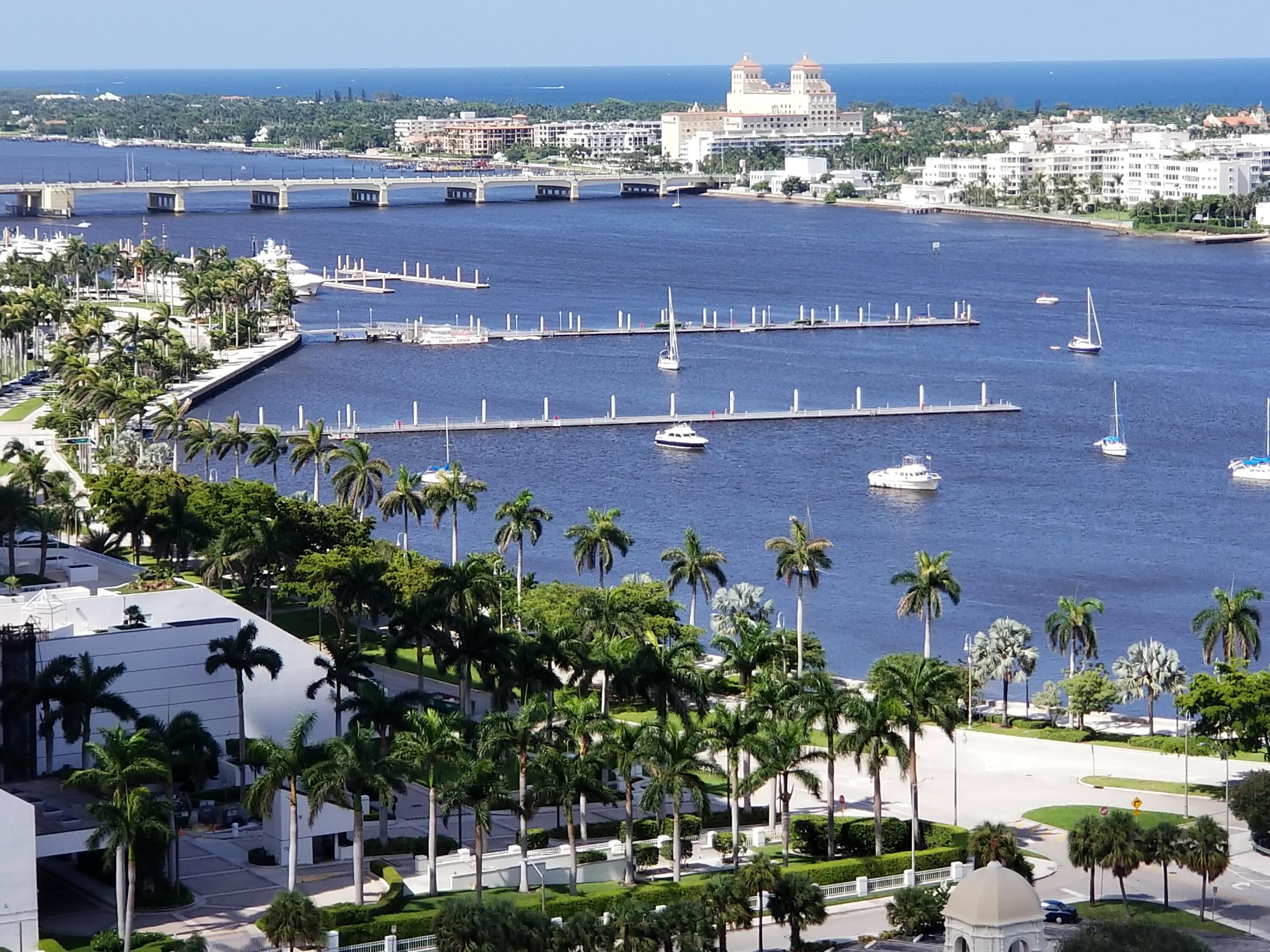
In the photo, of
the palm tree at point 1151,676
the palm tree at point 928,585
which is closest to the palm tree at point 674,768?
the palm tree at point 928,585

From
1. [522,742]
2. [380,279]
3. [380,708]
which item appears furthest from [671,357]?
[522,742]

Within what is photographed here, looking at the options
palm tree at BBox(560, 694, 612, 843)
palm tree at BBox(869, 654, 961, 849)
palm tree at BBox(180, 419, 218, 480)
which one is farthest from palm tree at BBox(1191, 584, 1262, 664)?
palm tree at BBox(180, 419, 218, 480)

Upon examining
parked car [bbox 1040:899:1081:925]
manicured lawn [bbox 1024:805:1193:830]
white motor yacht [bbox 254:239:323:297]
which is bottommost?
manicured lawn [bbox 1024:805:1193:830]

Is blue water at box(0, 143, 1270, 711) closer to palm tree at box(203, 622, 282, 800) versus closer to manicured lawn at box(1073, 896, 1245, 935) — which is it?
palm tree at box(203, 622, 282, 800)

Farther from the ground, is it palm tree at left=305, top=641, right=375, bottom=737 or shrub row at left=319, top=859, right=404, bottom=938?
palm tree at left=305, top=641, right=375, bottom=737

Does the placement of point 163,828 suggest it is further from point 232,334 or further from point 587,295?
point 587,295

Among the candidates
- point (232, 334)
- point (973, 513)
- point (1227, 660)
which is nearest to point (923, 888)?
point (1227, 660)

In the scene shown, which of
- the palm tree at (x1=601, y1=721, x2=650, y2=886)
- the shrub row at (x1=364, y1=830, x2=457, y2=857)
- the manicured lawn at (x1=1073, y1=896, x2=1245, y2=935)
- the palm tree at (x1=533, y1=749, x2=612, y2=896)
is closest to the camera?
the manicured lawn at (x1=1073, y1=896, x2=1245, y2=935)
